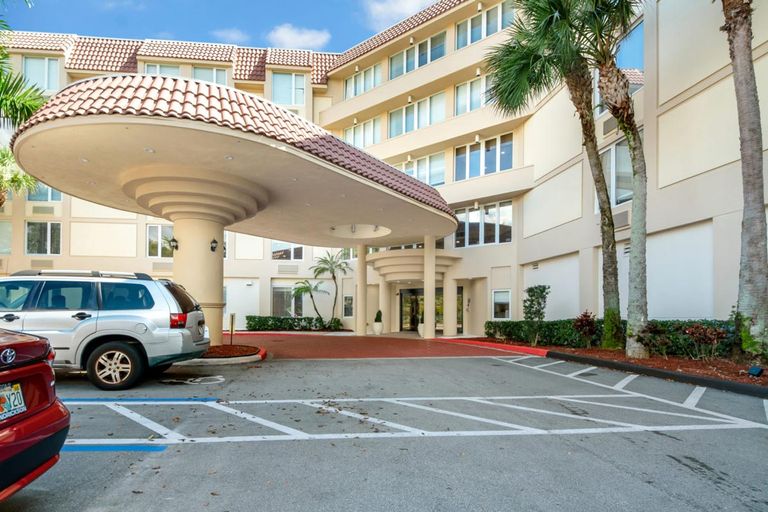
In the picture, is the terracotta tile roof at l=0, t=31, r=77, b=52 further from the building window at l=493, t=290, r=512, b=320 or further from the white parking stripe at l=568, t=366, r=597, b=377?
the white parking stripe at l=568, t=366, r=597, b=377

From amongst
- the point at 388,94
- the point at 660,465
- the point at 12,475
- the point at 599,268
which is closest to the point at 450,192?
the point at 388,94

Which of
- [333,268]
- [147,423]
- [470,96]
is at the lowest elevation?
[147,423]

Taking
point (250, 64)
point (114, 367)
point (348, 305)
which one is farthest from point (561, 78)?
point (250, 64)

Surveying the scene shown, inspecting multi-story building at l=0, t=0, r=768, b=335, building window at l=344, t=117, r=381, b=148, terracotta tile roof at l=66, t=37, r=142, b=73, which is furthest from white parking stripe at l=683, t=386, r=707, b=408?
terracotta tile roof at l=66, t=37, r=142, b=73

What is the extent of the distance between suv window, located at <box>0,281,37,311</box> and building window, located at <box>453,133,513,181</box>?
17780mm

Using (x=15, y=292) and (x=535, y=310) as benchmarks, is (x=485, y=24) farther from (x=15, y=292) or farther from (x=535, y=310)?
(x=15, y=292)

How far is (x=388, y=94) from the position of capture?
24.5m

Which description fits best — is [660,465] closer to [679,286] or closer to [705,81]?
[679,286]

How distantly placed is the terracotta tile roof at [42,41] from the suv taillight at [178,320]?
2487 centimetres

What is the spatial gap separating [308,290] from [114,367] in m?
17.9

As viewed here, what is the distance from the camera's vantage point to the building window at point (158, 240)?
25797 mm

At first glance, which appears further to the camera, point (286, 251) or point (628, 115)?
point (286, 251)

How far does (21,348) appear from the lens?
309 centimetres

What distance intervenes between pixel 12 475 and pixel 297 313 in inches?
970
